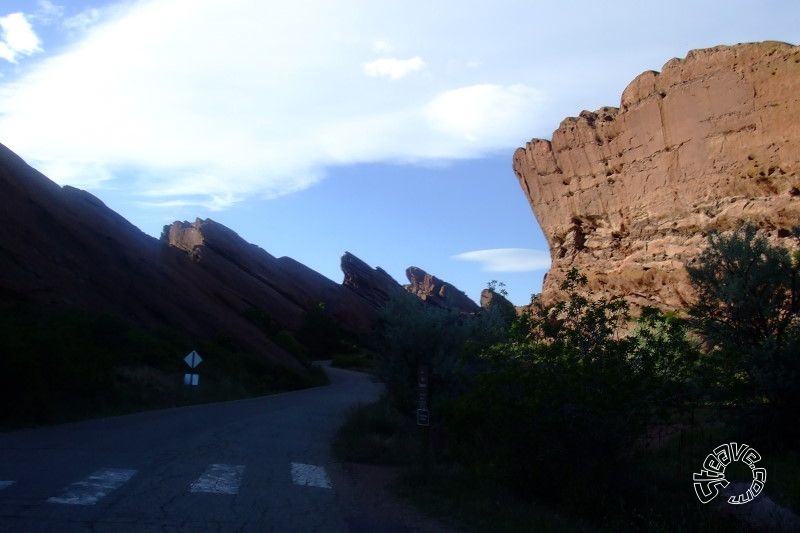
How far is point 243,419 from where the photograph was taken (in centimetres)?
2277

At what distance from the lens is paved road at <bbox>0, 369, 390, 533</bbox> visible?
30.6 ft

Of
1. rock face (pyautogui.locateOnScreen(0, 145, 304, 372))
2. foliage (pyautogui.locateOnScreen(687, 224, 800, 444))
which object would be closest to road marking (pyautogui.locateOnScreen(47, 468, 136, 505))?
foliage (pyautogui.locateOnScreen(687, 224, 800, 444))

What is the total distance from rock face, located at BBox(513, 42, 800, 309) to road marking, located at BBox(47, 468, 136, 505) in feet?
71.5

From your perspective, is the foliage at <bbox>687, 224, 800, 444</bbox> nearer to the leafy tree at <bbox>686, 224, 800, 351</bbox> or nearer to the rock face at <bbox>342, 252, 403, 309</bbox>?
the leafy tree at <bbox>686, 224, 800, 351</bbox>

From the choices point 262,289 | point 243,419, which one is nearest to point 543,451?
point 243,419

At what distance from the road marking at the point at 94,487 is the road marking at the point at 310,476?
8.01 ft

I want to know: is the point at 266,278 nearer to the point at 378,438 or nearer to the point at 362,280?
the point at 362,280

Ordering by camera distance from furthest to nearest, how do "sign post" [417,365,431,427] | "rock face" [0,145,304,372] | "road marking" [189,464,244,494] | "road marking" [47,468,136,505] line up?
"rock face" [0,145,304,372]
"sign post" [417,365,431,427]
"road marking" [189,464,244,494]
"road marking" [47,468,136,505]

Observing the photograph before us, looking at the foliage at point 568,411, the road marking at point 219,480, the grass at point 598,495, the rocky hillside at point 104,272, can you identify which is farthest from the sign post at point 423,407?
the rocky hillside at point 104,272

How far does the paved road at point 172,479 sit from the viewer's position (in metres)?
9.31

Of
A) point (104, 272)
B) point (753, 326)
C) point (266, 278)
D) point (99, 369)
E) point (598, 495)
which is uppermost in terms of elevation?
point (266, 278)

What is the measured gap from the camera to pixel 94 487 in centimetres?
1091

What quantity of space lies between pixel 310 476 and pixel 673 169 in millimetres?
26306

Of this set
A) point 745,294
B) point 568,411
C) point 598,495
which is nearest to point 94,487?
point 568,411
